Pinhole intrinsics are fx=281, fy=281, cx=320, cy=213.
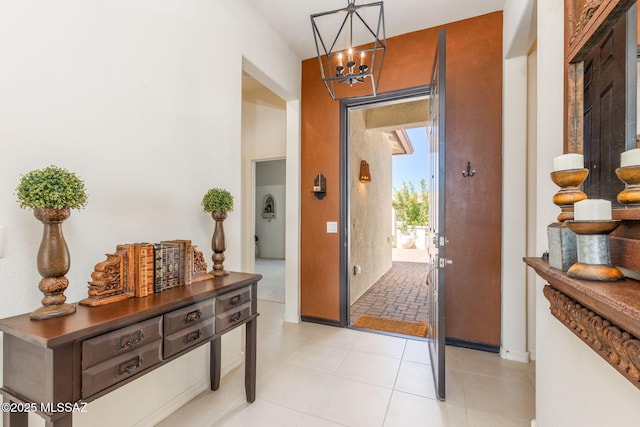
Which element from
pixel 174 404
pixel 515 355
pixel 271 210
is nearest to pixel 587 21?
pixel 515 355

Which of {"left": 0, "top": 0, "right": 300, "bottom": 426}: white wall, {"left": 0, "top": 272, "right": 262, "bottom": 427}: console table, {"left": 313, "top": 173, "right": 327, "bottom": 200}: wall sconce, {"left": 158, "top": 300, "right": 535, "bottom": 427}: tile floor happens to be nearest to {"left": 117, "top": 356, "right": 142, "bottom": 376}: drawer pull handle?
{"left": 0, "top": 272, "right": 262, "bottom": 427}: console table

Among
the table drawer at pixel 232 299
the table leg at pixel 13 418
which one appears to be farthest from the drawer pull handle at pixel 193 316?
the table leg at pixel 13 418

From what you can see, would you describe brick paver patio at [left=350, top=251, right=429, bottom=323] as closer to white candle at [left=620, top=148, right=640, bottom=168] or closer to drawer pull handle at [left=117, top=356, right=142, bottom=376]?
drawer pull handle at [left=117, top=356, right=142, bottom=376]

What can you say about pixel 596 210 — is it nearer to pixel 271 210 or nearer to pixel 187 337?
pixel 187 337

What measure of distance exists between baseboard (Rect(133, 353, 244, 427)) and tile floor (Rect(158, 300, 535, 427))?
1.5 inches

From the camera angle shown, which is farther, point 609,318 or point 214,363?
point 214,363

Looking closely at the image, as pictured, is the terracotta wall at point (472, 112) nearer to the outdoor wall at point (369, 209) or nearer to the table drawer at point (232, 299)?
the outdoor wall at point (369, 209)

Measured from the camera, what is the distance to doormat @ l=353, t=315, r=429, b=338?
9.78 ft

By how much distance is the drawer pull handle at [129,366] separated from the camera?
112 centimetres

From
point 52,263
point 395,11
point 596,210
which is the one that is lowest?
point 52,263

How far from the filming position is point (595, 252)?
0.84 meters

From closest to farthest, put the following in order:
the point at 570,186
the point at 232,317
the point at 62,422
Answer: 1. the point at 62,422
2. the point at 570,186
3. the point at 232,317

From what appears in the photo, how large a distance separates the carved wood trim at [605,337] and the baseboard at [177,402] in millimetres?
2135

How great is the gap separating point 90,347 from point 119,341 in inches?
4.2
